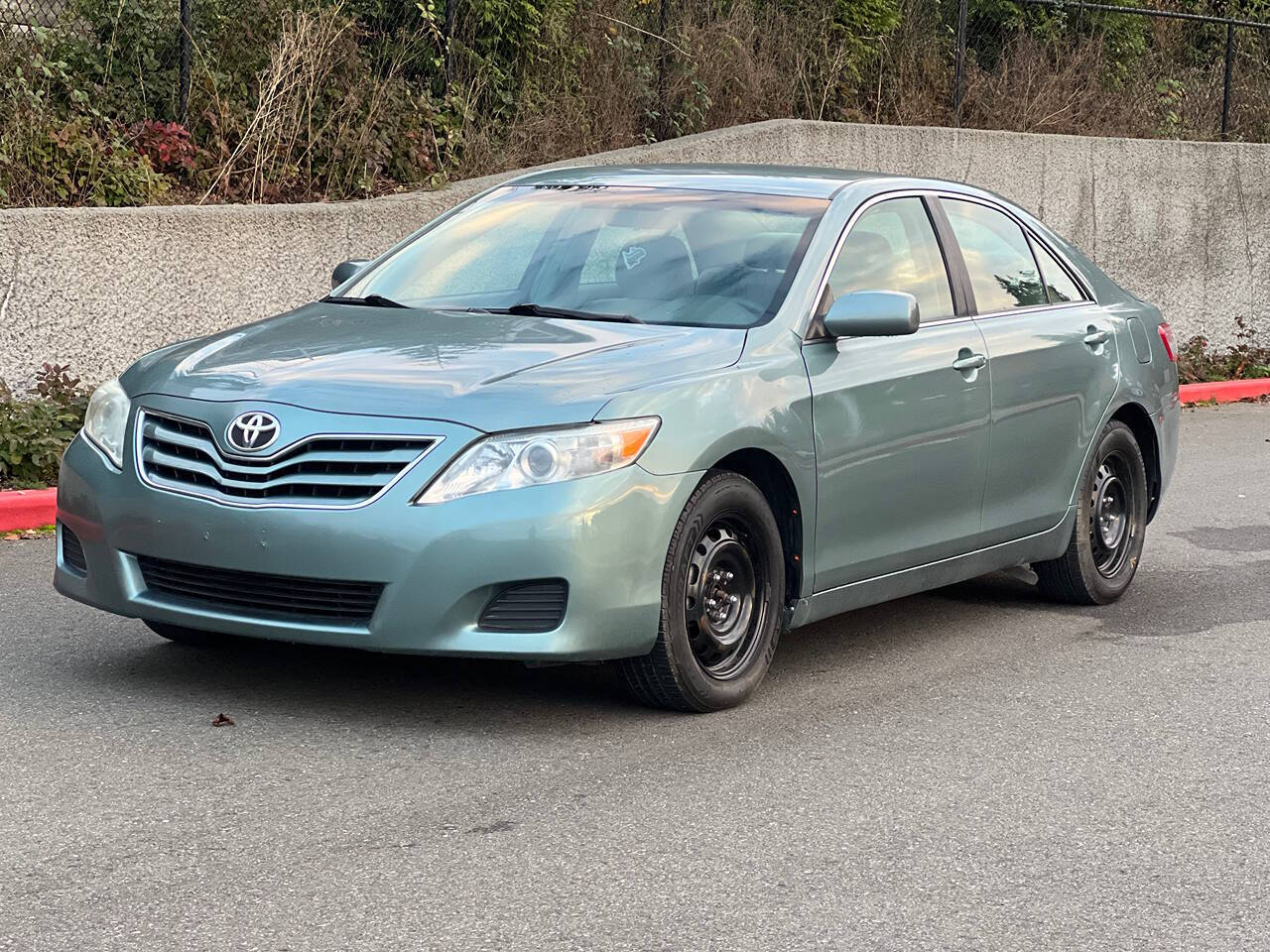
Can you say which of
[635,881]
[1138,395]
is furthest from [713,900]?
[1138,395]

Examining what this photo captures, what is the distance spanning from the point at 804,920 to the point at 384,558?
1.67m

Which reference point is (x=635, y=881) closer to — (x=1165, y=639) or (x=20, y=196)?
(x=1165, y=639)

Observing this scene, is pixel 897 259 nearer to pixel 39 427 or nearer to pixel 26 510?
pixel 26 510

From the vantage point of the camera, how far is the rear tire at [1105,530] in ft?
25.1

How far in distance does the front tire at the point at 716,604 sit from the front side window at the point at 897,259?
1037mm

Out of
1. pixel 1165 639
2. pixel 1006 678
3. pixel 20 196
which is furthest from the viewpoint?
pixel 20 196

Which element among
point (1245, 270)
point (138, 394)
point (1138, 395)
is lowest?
point (1245, 270)

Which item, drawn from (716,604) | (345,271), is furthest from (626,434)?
(345,271)

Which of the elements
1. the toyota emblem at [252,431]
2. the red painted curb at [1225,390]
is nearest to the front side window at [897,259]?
the toyota emblem at [252,431]

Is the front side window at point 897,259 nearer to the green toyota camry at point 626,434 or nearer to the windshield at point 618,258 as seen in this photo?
the green toyota camry at point 626,434

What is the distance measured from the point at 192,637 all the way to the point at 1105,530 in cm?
377

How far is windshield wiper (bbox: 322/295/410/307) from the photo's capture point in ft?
22.1

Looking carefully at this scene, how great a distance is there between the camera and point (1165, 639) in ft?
23.9

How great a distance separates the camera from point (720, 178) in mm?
6977
